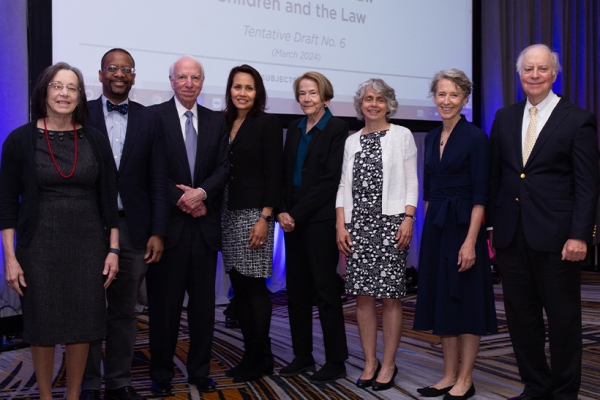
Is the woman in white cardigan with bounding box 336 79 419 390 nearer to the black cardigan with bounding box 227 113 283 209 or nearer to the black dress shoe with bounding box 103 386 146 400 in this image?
the black cardigan with bounding box 227 113 283 209

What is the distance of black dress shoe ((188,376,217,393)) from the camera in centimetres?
296

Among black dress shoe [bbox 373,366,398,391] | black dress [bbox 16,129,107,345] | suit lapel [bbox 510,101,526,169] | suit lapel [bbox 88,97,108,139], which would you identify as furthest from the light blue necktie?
suit lapel [bbox 510,101,526,169]

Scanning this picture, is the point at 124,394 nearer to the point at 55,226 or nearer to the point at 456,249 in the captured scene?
the point at 55,226

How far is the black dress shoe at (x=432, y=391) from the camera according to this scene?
2881 mm

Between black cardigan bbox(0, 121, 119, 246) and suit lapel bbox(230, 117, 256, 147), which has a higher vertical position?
suit lapel bbox(230, 117, 256, 147)

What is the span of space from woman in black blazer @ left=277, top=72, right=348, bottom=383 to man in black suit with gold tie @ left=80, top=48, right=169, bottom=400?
67 cm

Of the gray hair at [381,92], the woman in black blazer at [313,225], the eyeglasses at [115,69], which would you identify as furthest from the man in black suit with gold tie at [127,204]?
the gray hair at [381,92]

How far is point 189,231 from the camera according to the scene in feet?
9.70

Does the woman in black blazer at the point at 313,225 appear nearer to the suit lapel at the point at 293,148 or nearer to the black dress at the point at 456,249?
the suit lapel at the point at 293,148

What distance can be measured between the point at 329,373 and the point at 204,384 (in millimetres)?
619

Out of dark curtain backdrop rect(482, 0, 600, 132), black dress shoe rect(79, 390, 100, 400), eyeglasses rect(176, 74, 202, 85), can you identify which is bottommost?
black dress shoe rect(79, 390, 100, 400)

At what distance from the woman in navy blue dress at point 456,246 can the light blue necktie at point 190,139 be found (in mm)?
1120

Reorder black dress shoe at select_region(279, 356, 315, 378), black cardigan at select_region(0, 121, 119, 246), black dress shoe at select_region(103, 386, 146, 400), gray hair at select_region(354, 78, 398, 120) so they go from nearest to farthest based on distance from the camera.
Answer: black cardigan at select_region(0, 121, 119, 246) → black dress shoe at select_region(103, 386, 146, 400) → gray hair at select_region(354, 78, 398, 120) → black dress shoe at select_region(279, 356, 315, 378)

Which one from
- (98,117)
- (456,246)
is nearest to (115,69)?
(98,117)
